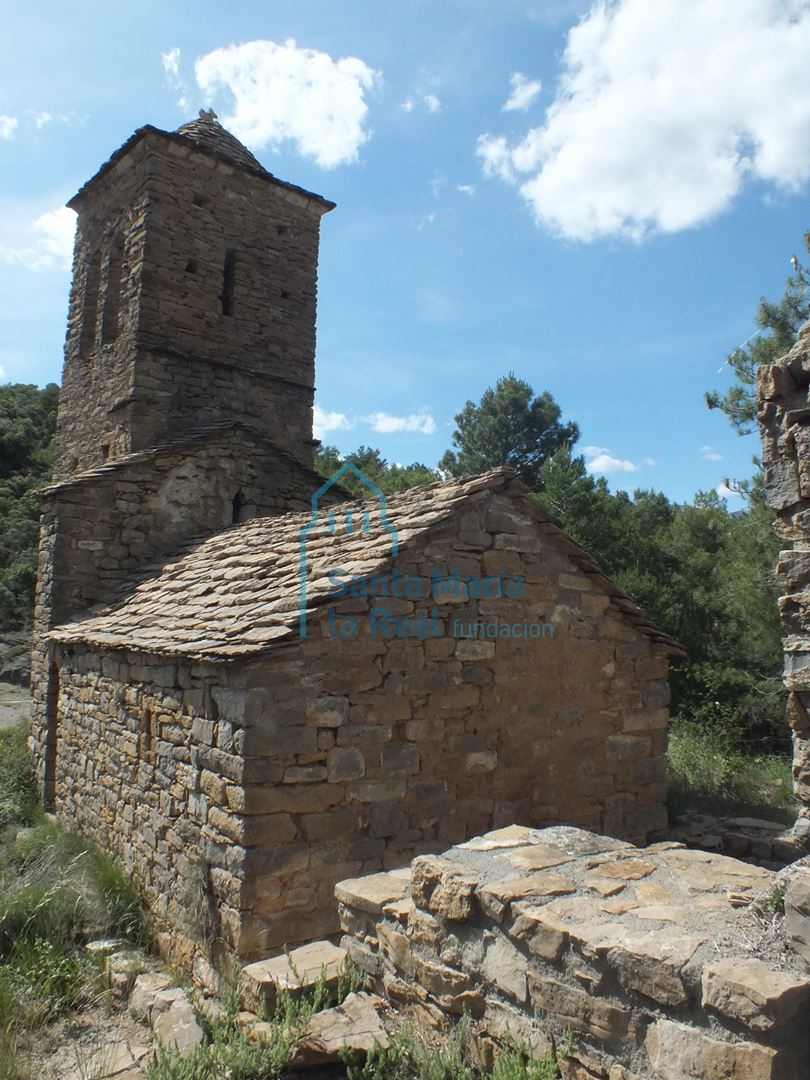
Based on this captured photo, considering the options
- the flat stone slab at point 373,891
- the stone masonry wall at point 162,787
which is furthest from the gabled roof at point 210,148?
the flat stone slab at point 373,891

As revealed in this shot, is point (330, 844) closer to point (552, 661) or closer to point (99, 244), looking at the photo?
point (552, 661)

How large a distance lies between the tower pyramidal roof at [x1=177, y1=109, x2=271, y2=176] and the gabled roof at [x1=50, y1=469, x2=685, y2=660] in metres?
6.52

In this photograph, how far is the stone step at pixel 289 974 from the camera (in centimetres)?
357

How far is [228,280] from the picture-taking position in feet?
39.4

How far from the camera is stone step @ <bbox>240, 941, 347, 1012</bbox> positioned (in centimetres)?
357

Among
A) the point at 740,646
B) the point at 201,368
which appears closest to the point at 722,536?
the point at 740,646

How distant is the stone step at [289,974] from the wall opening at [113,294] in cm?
1004

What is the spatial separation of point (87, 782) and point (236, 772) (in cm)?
352

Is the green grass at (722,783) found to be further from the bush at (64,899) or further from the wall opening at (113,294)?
the wall opening at (113,294)

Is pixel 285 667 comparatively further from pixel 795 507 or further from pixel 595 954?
pixel 795 507

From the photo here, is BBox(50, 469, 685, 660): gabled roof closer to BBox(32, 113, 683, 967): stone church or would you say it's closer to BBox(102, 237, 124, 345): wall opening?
BBox(32, 113, 683, 967): stone church

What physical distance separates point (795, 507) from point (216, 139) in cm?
1200

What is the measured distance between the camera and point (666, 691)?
7.54m

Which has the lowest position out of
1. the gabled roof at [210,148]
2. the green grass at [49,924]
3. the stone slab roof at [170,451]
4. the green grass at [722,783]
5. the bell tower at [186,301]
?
the green grass at [49,924]
